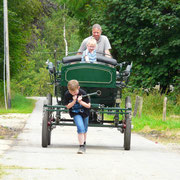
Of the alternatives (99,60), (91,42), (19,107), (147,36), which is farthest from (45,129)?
(19,107)

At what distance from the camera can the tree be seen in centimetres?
2583

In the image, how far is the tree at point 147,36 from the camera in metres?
25.8

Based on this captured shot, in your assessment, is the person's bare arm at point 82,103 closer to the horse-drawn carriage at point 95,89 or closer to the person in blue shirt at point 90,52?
the horse-drawn carriage at point 95,89

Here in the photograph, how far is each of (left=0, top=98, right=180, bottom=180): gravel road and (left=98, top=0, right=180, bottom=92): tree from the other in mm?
13690

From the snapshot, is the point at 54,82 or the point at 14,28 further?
the point at 14,28

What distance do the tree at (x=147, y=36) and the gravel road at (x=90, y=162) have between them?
1369 cm

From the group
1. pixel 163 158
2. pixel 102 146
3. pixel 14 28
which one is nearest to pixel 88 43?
pixel 102 146

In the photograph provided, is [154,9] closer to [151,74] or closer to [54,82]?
[151,74]

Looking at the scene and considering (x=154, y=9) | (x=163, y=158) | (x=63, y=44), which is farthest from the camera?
(x=63, y=44)

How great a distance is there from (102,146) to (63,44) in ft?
240

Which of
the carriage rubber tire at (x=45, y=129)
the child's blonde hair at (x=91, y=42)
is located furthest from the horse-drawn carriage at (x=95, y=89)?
the child's blonde hair at (x=91, y=42)

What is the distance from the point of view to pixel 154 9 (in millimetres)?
26297

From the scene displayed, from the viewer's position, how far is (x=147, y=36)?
87.7 feet

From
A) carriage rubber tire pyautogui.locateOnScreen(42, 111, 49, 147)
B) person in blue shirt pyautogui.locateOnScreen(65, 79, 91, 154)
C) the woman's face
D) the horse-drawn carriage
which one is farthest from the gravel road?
the woman's face
